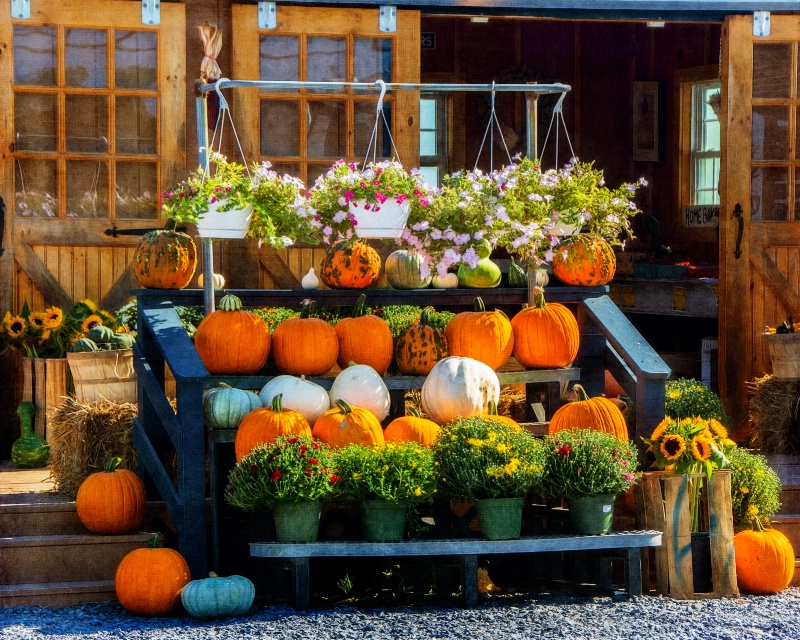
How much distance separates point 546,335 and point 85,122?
3316 millimetres

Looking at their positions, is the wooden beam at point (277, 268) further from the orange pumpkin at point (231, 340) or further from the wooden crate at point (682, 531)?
the wooden crate at point (682, 531)

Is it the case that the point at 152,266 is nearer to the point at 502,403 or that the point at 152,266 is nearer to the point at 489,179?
the point at 489,179

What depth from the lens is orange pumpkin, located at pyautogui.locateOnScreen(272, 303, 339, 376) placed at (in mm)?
6406

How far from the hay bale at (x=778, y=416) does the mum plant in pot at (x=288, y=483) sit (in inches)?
135

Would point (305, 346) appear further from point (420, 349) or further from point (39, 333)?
point (39, 333)

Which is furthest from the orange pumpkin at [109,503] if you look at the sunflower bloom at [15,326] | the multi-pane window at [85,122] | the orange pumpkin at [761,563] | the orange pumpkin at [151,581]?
the orange pumpkin at [761,563]

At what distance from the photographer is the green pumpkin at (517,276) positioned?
22.8 feet

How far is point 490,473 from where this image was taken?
5566 millimetres

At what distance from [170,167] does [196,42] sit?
2.71 feet

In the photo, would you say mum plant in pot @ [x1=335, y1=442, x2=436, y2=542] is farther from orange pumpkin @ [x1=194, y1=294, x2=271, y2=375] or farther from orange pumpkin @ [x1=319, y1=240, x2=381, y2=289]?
orange pumpkin @ [x1=319, y1=240, x2=381, y2=289]

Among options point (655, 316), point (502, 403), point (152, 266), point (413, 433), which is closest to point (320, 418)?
point (413, 433)

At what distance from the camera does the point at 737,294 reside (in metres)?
8.60

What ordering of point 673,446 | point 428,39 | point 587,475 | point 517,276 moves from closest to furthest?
point 587,475, point 673,446, point 517,276, point 428,39

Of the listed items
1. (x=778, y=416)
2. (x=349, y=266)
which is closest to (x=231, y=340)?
(x=349, y=266)
